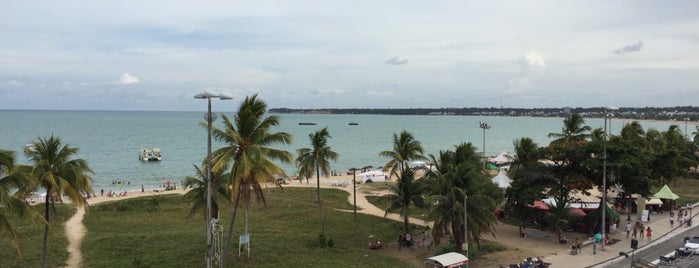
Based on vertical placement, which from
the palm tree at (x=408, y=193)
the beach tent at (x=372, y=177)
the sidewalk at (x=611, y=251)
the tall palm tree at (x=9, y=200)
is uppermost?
the tall palm tree at (x=9, y=200)

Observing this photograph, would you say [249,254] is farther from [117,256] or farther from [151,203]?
[151,203]

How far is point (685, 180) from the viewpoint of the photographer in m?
60.7

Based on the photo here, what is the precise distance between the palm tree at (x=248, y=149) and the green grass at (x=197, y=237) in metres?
5.56

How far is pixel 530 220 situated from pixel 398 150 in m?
10.3

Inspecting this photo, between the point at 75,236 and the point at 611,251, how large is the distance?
3119 cm

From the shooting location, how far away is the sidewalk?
25781 mm

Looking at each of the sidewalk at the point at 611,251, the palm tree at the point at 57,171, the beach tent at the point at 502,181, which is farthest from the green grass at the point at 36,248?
the beach tent at the point at 502,181

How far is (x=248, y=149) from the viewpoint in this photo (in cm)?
1925

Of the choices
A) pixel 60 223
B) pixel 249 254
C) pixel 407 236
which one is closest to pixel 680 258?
pixel 407 236

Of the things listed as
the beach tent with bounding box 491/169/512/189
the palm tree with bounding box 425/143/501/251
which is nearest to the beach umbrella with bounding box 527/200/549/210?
the beach tent with bounding box 491/169/512/189

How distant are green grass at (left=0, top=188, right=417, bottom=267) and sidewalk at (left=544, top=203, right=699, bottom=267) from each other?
8389mm

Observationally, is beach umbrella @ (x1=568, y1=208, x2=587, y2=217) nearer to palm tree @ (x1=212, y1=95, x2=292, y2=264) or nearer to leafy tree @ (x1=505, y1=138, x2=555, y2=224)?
leafy tree @ (x1=505, y1=138, x2=555, y2=224)

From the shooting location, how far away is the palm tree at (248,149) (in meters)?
18.9

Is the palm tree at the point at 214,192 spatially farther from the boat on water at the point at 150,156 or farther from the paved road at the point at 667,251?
the boat on water at the point at 150,156
